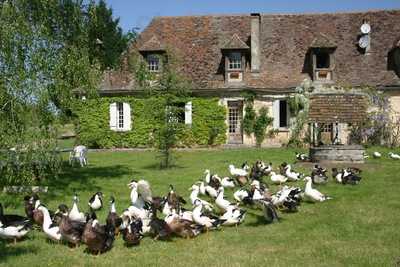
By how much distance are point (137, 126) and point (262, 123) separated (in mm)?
7070

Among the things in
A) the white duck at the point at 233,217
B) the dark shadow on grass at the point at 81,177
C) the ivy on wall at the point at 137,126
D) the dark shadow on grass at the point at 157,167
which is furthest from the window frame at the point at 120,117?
the white duck at the point at 233,217

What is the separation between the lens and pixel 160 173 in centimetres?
1877

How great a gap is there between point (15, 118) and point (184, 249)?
598cm

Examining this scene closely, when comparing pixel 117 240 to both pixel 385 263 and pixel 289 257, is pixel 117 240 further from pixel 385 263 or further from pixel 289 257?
pixel 385 263

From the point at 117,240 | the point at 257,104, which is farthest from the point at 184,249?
the point at 257,104

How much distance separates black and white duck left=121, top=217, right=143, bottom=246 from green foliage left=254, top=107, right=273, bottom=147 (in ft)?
66.5

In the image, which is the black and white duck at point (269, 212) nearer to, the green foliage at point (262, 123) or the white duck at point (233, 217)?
the white duck at point (233, 217)

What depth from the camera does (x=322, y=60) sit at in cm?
3009

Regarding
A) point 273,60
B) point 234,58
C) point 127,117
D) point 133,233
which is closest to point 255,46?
point 273,60

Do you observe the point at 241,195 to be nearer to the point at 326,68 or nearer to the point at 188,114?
the point at 188,114

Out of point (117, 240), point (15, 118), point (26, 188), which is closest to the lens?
point (117, 240)

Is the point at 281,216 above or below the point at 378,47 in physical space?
below

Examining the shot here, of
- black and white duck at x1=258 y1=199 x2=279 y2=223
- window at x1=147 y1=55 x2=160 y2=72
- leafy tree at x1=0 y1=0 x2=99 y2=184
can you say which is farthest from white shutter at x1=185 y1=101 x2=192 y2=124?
black and white duck at x1=258 y1=199 x2=279 y2=223

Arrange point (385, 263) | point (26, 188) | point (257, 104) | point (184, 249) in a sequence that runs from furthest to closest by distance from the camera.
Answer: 1. point (257, 104)
2. point (26, 188)
3. point (184, 249)
4. point (385, 263)
